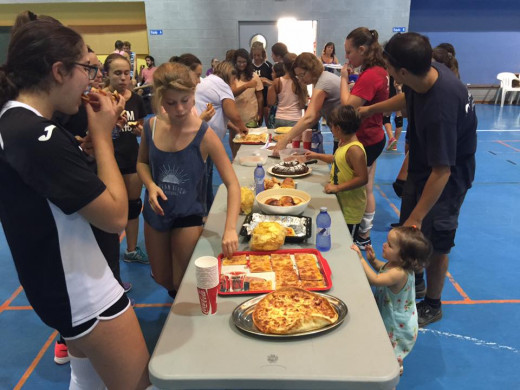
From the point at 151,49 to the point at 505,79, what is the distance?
10907mm

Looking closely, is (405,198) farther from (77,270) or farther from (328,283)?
(77,270)

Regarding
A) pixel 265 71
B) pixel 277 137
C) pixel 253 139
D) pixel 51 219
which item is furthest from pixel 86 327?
pixel 265 71

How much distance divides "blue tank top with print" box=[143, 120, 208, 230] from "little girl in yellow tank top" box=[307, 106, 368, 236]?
1.04m

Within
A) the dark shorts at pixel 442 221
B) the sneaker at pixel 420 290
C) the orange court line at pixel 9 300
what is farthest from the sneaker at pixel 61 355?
the sneaker at pixel 420 290

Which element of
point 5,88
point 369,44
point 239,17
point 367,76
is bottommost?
point 367,76

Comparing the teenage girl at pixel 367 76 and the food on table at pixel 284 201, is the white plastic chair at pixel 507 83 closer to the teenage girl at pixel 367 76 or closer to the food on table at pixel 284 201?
the teenage girl at pixel 367 76

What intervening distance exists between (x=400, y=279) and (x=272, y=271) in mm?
694

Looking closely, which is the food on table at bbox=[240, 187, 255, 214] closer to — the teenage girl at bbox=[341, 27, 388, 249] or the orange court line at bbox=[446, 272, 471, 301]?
the teenage girl at bbox=[341, 27, 388, 249]

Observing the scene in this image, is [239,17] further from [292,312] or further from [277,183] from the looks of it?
[292,312]

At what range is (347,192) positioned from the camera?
10.3 feet

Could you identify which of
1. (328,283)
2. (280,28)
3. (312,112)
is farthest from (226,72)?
(280,28)

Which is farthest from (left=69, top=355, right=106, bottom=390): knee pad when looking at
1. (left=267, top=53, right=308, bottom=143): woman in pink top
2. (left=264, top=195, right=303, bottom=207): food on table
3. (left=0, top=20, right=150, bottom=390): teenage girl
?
(left=267, top=53, right=308, bottom=143): woman in pink top

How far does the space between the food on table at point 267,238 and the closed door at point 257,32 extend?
1138 cm

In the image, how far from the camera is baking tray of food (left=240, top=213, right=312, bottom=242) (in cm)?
215
